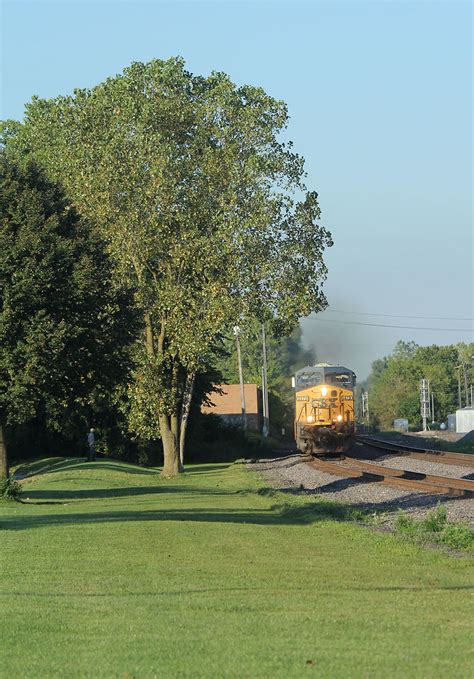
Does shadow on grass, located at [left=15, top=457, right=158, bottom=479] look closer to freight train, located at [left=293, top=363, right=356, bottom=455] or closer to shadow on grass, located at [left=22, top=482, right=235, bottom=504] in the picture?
freight train, located at [left=293, top=363, right=356, bottom=455]

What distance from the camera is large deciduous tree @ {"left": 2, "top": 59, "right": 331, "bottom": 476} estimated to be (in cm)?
4309

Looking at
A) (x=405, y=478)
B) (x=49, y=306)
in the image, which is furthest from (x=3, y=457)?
(x=405, y=478)

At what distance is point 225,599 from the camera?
1224 cm

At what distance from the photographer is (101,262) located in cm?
3241

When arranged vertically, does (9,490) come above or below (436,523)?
above

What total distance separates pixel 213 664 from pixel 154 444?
5450 cm

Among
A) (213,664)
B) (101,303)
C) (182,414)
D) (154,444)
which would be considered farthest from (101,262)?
(154,444)

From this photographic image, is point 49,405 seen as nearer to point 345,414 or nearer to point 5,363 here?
point 5,363

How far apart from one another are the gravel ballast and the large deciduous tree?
5864mm

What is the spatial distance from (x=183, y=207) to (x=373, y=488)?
1565cm

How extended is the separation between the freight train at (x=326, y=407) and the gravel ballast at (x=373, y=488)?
4.56 ft

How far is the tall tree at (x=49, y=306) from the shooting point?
2944 centimetres

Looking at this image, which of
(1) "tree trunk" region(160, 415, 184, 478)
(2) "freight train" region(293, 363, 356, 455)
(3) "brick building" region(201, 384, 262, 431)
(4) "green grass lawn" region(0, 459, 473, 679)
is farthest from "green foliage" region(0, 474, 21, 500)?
(3) "brick building" region(201, 384, 262, 431)

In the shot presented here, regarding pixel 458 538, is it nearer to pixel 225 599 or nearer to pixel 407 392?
pixel 225 599
